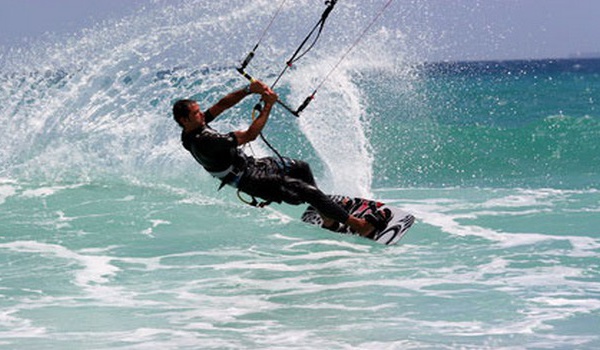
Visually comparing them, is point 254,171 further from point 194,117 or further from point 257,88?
point 257,88

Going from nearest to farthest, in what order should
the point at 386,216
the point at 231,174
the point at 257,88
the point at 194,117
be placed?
the point at 257,88 → the point at 194,117 → the point at 231,174 → the point at 386,216

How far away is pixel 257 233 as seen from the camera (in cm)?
974

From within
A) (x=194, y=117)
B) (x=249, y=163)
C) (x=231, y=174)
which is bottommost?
(x=231, y=174)

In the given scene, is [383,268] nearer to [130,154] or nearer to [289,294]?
[289,294]

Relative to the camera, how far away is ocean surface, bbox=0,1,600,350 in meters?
6.33

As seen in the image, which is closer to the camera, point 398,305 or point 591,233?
point 398,305

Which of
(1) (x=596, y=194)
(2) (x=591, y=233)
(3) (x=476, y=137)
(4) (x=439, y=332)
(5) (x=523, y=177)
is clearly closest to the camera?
(4) (x=439, y=332)

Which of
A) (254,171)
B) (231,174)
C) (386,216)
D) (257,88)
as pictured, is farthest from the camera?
(386,216)

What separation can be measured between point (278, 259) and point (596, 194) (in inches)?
220

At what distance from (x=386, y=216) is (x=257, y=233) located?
144 centimetres

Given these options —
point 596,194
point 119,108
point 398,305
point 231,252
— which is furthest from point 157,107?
point 398,305

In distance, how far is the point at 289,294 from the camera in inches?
285


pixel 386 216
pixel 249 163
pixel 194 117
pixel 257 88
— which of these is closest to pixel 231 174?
pixel 249 163

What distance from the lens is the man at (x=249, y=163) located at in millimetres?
7625
